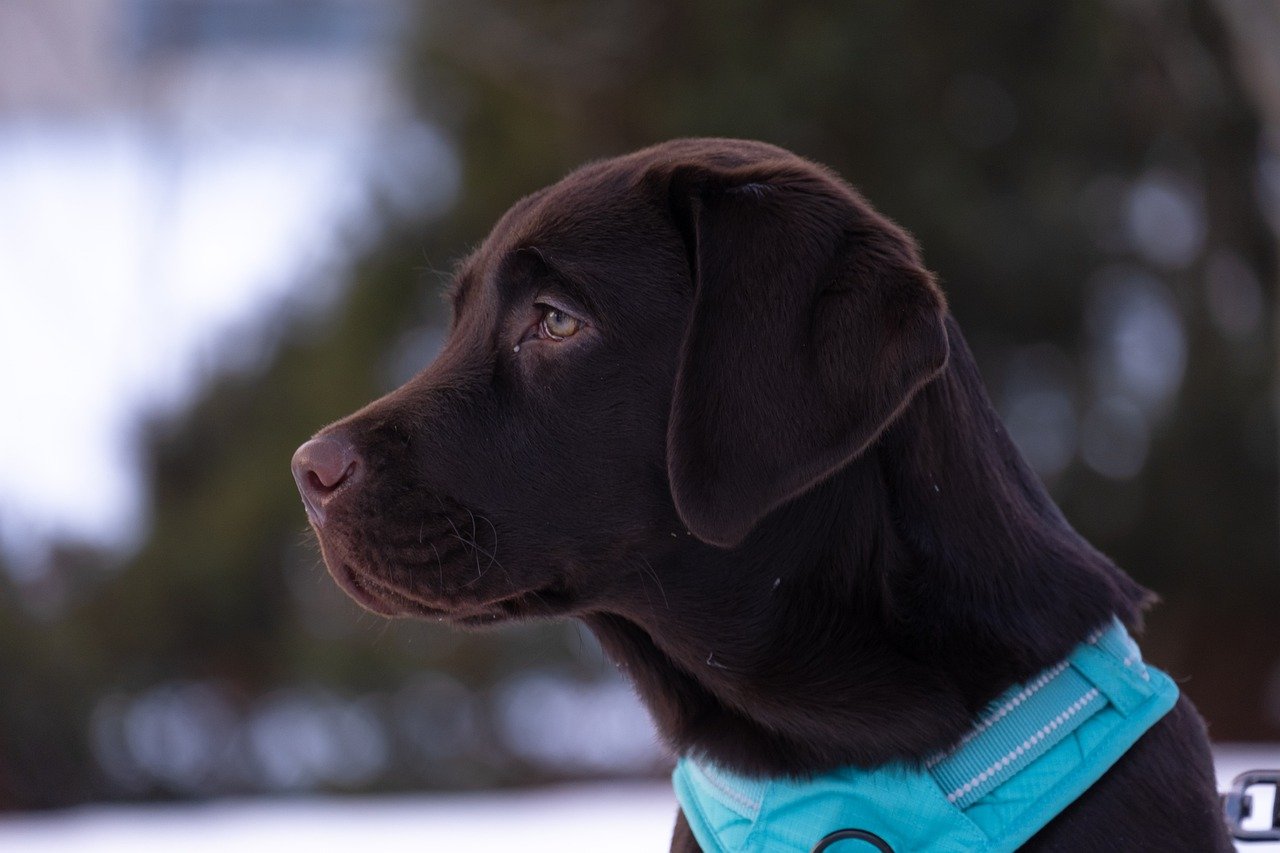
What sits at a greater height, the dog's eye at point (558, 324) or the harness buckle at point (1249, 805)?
the dog's eye at point (558, 324)

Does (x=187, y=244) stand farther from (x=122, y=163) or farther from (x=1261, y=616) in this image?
(x=1261, y=616)

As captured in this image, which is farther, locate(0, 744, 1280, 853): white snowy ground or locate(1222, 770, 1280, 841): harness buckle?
locate(0, 744, 1280, 853): white snowy ground

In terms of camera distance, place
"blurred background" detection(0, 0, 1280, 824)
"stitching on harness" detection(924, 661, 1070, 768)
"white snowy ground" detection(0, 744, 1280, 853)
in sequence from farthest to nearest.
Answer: "blurred background" detection(0, 0, 1280, 824)
"white snowy ground" detection(0, 744, 1280, 853)
"stitching on harness" detection(924, 661, 1070, 768)

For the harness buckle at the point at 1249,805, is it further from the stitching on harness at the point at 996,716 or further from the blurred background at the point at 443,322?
the blurred background at the point at 443,322

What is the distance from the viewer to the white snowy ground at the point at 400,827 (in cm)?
438

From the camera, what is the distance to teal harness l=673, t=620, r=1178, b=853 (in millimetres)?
1996

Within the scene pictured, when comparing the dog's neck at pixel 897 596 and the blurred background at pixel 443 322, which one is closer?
the dog's neck at pixel 897 596

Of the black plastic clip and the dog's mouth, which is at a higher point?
the dog's mouth

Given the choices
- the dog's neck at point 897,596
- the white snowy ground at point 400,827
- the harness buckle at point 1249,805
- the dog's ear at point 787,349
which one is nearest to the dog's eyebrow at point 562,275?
the dog's ear at point 787,349

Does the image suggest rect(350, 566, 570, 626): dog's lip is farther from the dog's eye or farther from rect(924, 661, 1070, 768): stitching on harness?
rect(924, 661, 1070, 768): stitching on harness

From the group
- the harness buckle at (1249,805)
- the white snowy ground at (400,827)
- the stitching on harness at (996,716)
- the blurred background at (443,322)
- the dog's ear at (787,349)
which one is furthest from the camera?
the blurred background at (443,322)

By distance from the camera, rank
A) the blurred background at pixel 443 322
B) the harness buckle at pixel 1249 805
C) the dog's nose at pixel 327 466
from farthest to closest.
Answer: the blurred background at pixel 443 322 → the harness buckle at pixel 1249 805 → the dog's nose at pixel 327 466

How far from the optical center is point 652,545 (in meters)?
2.20

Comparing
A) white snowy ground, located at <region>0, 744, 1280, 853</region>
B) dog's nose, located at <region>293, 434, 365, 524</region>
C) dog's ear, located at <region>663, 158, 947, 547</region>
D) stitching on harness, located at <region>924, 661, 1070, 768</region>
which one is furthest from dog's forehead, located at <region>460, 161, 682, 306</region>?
white snowy ground, located at <region>0, 744, 1280, 853</region>
